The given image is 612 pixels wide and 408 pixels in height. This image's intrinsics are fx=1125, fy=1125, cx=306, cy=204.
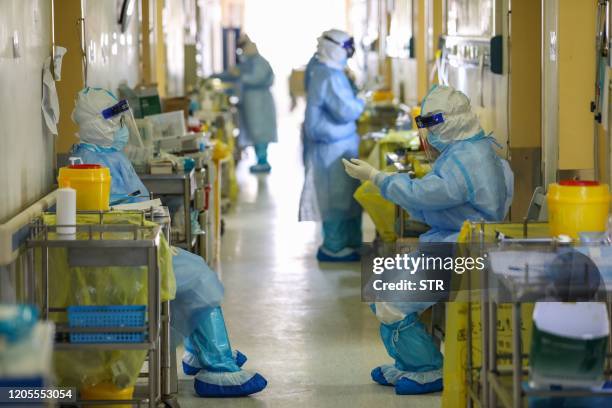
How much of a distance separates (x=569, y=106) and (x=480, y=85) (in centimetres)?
184

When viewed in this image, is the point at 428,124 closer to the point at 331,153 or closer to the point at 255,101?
the point at 331,153

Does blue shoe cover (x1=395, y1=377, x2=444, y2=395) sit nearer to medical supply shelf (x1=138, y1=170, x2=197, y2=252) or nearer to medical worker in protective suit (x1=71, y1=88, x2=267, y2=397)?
medical worker in protective suit (x1=71, y1=88, x2=267, y2=397)

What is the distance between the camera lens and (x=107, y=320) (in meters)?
3.56

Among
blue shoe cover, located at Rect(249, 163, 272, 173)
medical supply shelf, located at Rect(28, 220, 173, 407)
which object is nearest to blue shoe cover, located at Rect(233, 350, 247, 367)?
Result: medical supply shelf, located at Rect(28, 220, 173, 407)

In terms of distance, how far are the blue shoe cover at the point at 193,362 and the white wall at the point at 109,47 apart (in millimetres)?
1583

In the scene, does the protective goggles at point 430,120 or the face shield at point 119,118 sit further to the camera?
the face shield at point 119,118

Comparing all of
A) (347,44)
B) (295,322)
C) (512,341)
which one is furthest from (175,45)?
(512,341)

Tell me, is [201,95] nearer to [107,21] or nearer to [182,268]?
[107,21]

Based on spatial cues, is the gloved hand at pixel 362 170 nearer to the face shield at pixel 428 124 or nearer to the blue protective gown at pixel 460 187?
the blue protective gown at pixel 460 187

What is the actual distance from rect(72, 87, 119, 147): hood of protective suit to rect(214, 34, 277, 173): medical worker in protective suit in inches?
300

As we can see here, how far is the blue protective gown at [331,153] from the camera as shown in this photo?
24.0 feet

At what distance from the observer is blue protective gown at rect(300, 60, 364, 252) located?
7301 mm

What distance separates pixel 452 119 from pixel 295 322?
6.27ft

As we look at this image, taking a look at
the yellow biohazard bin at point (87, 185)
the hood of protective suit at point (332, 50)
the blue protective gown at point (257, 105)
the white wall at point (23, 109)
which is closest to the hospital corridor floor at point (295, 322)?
the yellow biohazard bin at point (87, 185)
